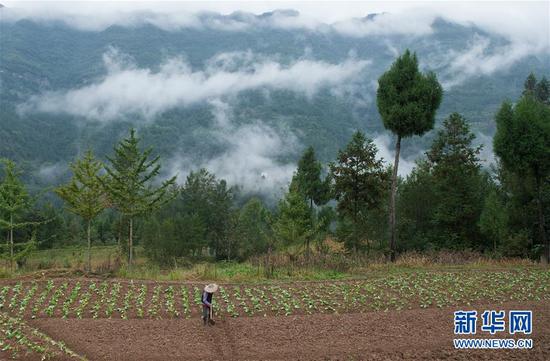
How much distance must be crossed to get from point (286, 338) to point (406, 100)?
1694 centimetres

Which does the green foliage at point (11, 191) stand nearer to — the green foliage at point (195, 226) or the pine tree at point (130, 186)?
the pine tree at point (130, 186)

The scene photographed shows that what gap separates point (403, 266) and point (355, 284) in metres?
5.68

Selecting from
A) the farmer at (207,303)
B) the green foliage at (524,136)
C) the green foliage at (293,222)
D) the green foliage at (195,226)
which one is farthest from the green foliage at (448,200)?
the farmer at (207,303)

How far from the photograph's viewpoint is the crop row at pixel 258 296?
15.8m

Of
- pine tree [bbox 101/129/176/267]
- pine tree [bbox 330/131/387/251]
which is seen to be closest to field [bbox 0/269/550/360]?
pine tree [bbox 101/129/176/267]

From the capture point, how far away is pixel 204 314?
47.8ft

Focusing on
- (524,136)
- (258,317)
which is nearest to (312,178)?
(524,136)

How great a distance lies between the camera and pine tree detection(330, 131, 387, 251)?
2938cm

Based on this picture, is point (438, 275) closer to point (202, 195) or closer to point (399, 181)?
point (399, 181)

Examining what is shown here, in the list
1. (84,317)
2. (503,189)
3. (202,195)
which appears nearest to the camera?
(84,317)

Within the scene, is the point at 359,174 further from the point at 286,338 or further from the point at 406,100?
the point at 286,338

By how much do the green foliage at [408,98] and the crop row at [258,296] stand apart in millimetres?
9131

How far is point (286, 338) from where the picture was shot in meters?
13.5

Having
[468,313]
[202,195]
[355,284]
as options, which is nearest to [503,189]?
[355,284]
